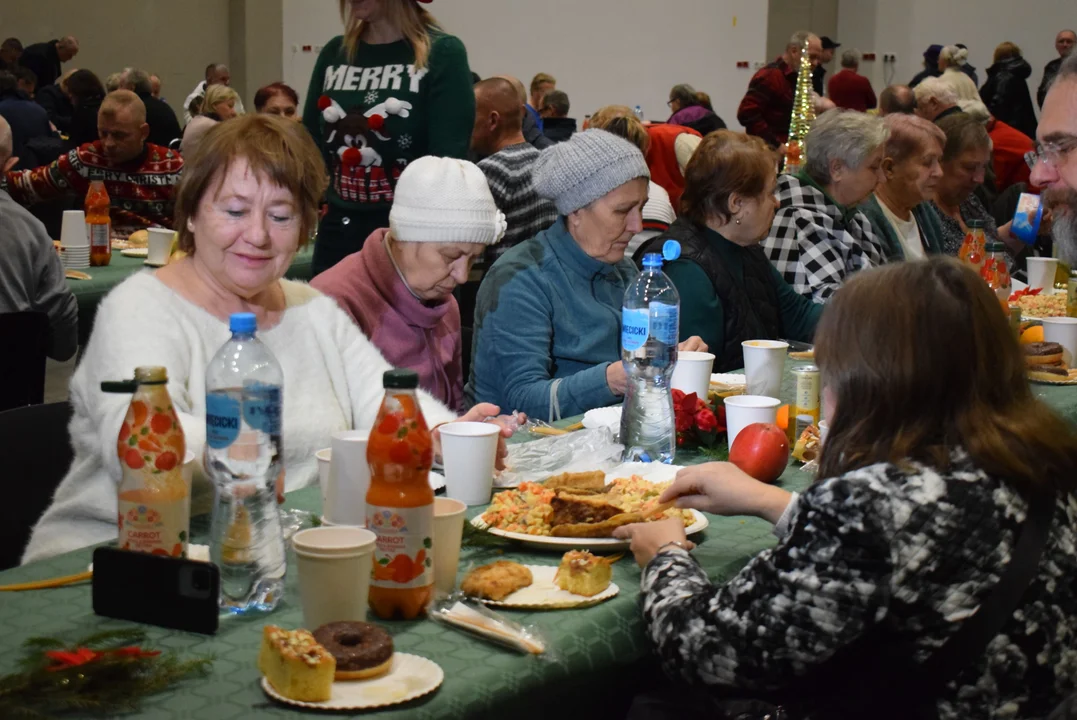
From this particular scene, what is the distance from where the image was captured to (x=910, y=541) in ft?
4.35

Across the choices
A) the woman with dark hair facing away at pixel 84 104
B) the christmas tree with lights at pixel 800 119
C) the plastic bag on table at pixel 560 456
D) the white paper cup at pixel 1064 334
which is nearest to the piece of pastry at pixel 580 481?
the plastic bag on table at pixel 560 456

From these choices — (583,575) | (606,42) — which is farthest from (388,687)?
(606,42)

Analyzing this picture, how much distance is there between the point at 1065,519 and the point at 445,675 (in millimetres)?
758

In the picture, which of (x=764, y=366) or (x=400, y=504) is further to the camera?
(x=764, y=366)

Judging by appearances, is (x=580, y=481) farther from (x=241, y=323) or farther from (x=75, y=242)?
(x=75, y=242)


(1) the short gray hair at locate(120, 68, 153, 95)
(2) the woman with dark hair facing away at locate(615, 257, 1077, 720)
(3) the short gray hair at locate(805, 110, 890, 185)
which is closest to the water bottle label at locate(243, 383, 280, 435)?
(2) the woman with dark hair facing away at locate(615, 257, 1077, 720)

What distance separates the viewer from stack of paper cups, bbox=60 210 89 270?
4836mm

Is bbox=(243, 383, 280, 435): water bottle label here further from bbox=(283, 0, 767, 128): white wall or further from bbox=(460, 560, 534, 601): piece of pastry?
bbox=(283, 0, 767, 128): white wall

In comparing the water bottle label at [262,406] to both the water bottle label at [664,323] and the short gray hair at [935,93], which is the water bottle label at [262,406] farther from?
the short gray hair at [935,93]

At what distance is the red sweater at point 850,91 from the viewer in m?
11.1

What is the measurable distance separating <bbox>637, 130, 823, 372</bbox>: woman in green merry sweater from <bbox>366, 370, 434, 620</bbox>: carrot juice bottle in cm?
208

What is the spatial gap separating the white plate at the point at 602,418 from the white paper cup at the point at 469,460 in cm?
54

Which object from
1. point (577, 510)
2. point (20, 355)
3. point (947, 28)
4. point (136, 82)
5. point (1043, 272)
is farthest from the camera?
point (947, 28)

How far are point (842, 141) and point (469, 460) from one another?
297 centimetres
